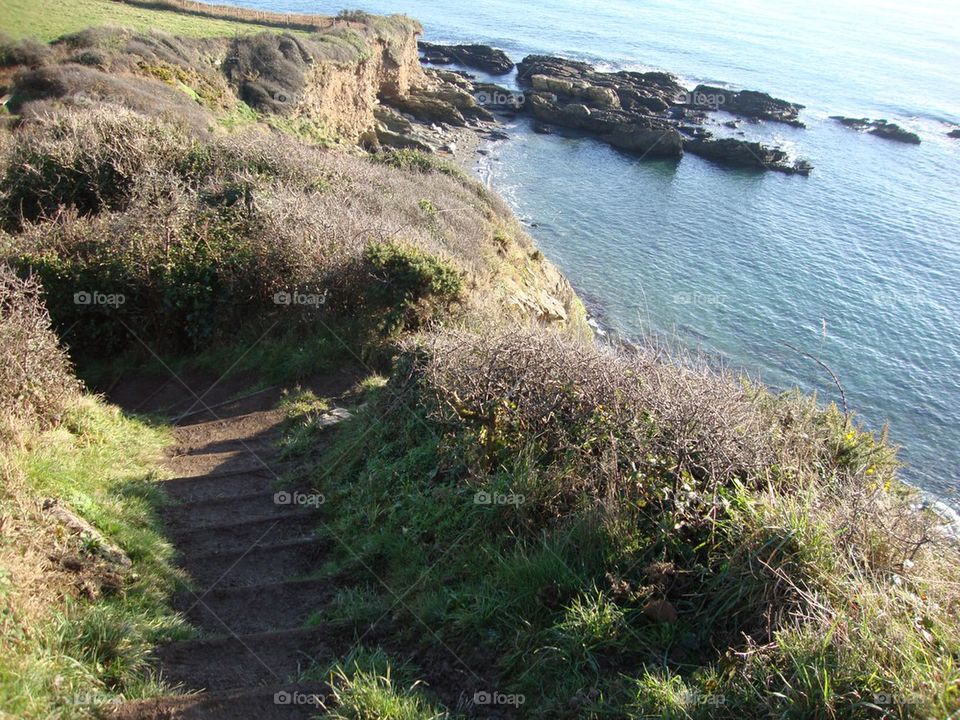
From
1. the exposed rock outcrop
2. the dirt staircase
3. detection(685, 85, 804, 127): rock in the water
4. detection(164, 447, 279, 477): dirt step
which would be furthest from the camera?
detection(685, 85, 804, 127): rock in the water

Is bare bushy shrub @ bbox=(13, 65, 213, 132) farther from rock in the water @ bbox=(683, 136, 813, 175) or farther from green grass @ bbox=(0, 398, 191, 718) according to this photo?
rock in the water @ bbox=(683, 136, 813, 175)

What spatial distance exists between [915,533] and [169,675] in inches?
231

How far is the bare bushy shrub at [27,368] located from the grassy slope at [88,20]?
2150 centimetres

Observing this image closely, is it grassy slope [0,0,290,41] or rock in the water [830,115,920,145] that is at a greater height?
grassy slope [0,0,290,41]

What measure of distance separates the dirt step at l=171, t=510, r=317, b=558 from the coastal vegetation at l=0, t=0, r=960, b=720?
0.29 metres

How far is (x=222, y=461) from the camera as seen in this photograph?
9.45 metres

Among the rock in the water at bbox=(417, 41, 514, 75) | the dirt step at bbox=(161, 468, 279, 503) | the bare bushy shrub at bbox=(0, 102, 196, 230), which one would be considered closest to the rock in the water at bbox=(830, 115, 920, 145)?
the rock in the water at bbox=(417, 41, 514, 75)

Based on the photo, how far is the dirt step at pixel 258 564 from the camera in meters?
6.94

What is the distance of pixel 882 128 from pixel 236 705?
2442 inches

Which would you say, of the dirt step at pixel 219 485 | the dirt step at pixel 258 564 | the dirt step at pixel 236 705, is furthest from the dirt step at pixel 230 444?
the dirt step at pixel 236 705

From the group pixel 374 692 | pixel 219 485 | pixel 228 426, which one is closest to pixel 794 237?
pixel 228 426

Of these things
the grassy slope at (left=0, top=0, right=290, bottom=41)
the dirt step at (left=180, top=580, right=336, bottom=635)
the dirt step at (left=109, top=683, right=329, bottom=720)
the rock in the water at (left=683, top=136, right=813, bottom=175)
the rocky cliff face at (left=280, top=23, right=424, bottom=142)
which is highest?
the grassy slope at (left=0, top=0, right=290, bottom=41)

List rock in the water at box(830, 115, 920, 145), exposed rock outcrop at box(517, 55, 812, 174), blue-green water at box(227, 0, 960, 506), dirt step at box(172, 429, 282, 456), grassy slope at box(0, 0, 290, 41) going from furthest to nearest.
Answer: rock in the water at box(830, 115, 920, 145), exposed rock outcrop at box(517, 55, 812, 174), grassy slope at box(0, 0, 290, 41), blue-green water at box(227, 0, 960, 506), dirt step at box(172, 429, 282, 456)

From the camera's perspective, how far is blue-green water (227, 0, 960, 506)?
25.7 metres
